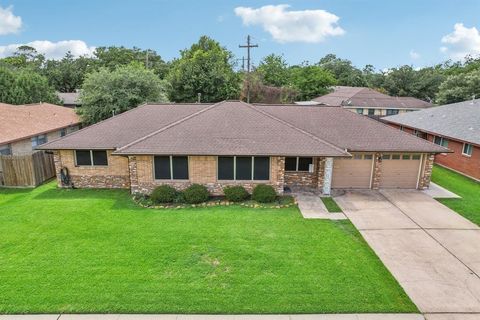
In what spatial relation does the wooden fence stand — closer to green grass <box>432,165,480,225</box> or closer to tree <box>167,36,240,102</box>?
green grass <box>432,165,480,225</box>

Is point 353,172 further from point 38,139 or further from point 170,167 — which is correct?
point 38,139

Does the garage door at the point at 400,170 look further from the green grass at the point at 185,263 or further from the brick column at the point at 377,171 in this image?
the green grass at the point at 185,263

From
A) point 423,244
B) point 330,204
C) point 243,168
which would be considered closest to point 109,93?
point 243,168

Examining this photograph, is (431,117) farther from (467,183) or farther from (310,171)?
(310,171)

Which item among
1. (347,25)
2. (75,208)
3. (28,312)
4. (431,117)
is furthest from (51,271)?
(431,117)

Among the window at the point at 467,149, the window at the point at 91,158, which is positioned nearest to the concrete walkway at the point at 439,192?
the window at the point at 467,149
